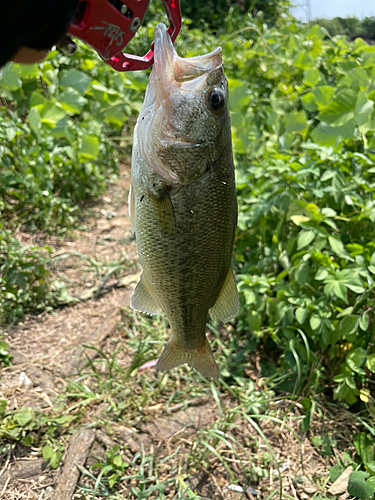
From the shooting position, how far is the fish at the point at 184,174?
131 cm

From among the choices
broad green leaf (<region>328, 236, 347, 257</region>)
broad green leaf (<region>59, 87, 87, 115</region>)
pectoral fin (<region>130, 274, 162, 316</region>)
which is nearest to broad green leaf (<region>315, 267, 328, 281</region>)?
broad green leaf (<region>328, 236, 347, 257</region>)

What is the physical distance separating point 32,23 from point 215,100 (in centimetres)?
60

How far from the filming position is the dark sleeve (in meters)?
0.84

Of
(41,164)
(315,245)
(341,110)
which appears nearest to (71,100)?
(41,164)

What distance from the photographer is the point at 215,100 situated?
131cm

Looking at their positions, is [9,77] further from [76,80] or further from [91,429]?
[91,429]

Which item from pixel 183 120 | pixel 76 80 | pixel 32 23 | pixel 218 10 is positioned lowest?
pixel 183 120

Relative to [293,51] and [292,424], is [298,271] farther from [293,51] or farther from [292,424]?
[293,51]

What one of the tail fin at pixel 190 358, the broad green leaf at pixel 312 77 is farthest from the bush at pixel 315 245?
the tail fin at pixel 190 358

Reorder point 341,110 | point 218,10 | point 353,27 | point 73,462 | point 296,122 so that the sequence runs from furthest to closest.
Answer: point 218,10
point 353,27
point 296,122
point 341,110
point 73,462

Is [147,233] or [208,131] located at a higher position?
[208,131]

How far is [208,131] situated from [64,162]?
2.85 meters

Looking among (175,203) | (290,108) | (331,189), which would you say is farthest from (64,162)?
(175,203)

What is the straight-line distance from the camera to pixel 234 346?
9.12 ft
